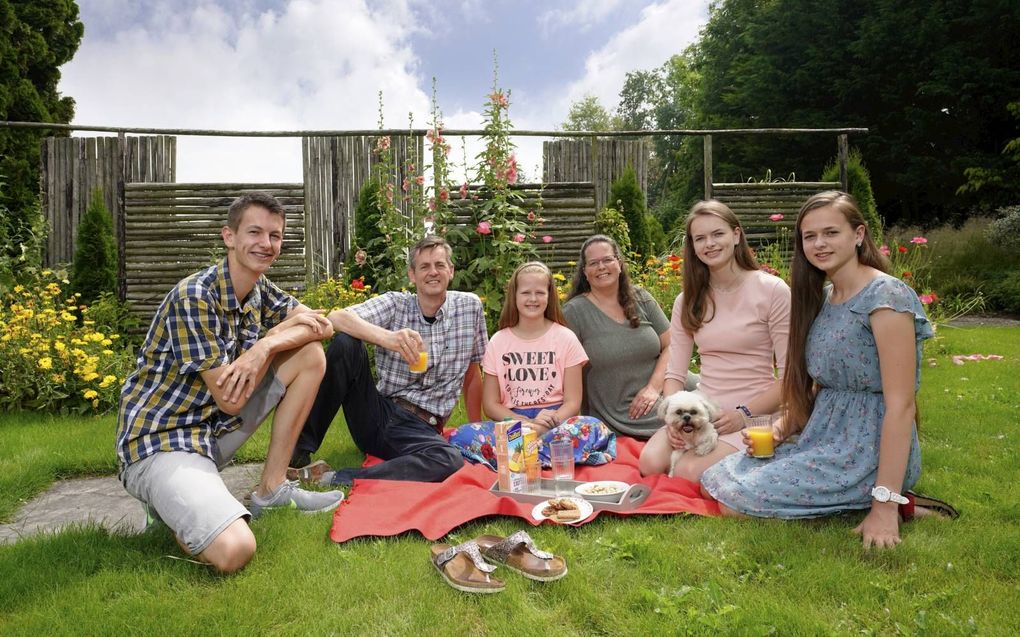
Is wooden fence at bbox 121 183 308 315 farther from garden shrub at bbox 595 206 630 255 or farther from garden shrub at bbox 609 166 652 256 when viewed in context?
garden shrub at bbox 609 166 652 256

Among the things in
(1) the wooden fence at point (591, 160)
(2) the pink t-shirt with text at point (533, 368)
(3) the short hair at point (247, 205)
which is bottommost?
(2) the pink t-shirt with text at point (533, 368)

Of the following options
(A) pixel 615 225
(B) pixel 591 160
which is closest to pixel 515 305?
(A) pixel 615 225

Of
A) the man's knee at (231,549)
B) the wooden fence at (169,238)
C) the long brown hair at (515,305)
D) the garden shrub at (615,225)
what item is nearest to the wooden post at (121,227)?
the wooden fence at (169,238)

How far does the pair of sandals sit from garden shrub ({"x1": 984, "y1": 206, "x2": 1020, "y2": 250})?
1442cm

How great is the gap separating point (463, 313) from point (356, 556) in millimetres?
1726

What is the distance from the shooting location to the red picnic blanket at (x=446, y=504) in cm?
290

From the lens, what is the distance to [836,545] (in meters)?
2.58

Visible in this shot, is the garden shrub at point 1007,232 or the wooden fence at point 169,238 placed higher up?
the garden shrub at point 1007,232

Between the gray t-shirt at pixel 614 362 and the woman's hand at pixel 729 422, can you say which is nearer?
the woman's hand at pixel 729 422

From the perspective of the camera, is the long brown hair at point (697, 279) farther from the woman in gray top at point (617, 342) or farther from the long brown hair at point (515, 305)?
the long brown hair at point (515, 305)

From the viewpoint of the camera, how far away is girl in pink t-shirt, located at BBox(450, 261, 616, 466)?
12.9 feet

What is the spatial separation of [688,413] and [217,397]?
2.04 meters

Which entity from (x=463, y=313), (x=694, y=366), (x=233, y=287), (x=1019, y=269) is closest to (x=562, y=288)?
(x=694, y=366)

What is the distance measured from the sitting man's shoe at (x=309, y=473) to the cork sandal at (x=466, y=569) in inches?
51.1
